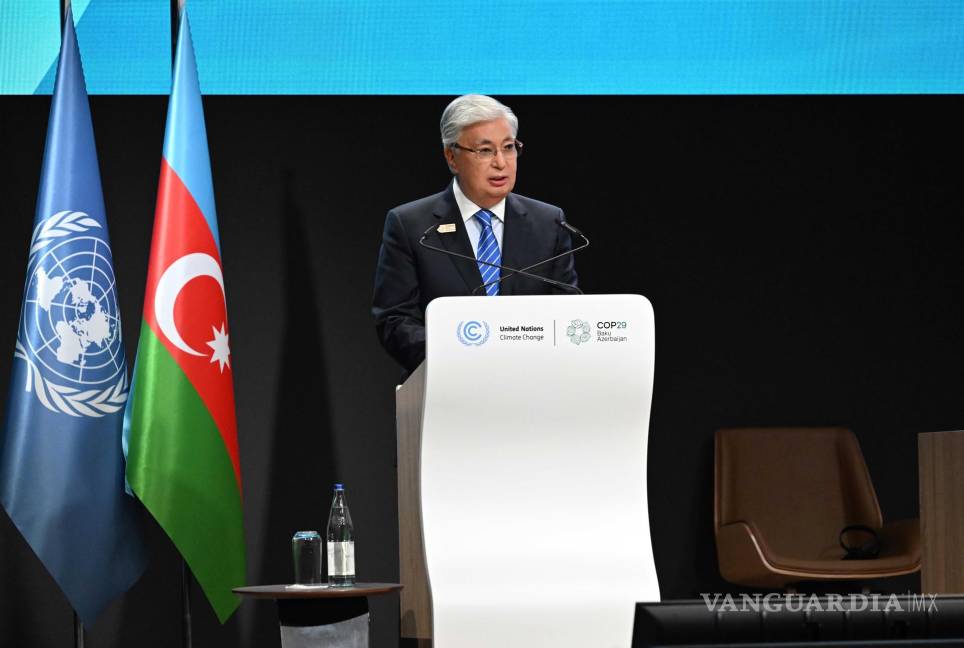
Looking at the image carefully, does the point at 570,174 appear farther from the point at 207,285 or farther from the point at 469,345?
the point at 469,345

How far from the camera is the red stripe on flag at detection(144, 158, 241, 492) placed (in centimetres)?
417

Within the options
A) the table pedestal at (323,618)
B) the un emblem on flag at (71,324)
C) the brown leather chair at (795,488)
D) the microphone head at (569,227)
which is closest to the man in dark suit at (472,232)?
the microphone head at (569,227)

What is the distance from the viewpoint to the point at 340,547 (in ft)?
13.1

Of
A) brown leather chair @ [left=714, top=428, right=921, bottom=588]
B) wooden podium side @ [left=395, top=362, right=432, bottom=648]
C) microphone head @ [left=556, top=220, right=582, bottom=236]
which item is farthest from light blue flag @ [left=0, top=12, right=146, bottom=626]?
brown leather chair @ [left=714, top=428, right=921, bottom=588]

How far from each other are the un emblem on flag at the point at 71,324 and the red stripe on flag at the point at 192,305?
168 millimetres

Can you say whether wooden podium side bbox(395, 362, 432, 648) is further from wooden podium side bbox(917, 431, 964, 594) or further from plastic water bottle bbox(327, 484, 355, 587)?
wooden podium side bbox(917, 431, 964, 594)

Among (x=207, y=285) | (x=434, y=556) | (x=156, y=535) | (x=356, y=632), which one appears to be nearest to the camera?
(x=434, y=556)

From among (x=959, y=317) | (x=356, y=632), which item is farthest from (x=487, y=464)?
(x=959, y=317)

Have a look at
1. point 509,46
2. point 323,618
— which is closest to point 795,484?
point 509,46

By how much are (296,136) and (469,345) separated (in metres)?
2.92

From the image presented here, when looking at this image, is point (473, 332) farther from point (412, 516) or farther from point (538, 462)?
point (412, 516)

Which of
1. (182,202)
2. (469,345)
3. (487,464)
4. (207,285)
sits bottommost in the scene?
(487,464)

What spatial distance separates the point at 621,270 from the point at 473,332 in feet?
9.48

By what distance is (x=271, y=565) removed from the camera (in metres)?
4.95
